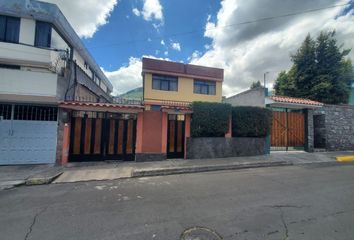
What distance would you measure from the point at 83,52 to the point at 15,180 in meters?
9.95

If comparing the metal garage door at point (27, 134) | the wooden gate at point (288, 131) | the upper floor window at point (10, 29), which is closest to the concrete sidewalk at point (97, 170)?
the metal garage door at point (27, 134)

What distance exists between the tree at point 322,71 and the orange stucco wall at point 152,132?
16.9m

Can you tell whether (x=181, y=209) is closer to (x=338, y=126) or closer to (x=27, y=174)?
(x=27, y=174)

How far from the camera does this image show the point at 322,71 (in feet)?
58.3

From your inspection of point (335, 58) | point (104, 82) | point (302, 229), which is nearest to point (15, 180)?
point (302, 229)

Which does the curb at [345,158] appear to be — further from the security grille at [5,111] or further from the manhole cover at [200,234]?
the security grille at [5,111]

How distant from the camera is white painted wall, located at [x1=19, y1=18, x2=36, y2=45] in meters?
9.11

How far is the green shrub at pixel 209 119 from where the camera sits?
32.4 ft

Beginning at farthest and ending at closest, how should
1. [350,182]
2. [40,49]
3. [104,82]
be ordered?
[104,82] < [40,49] < [350,182]

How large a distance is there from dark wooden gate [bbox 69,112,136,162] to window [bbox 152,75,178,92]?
999cm

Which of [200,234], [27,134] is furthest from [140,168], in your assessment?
[27,134]

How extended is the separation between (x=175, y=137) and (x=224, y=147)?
2.88 metres

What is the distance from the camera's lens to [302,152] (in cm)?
1184

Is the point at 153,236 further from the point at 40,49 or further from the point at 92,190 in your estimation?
the point at 40,49
